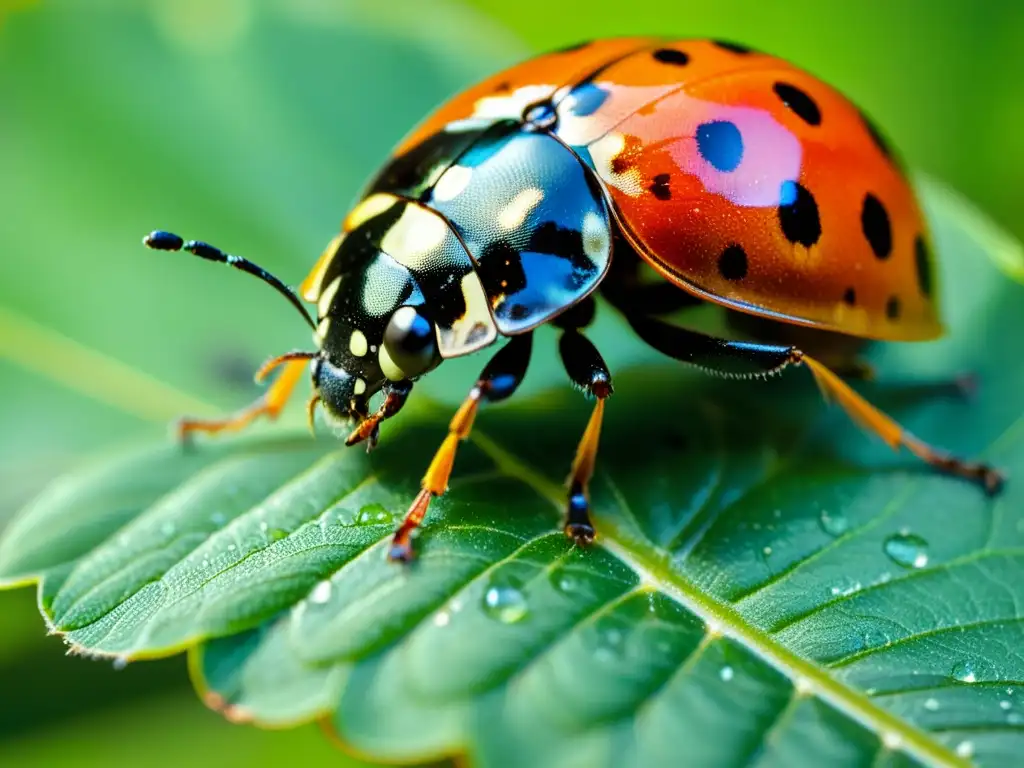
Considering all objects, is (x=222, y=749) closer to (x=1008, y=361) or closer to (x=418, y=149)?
(x=418, y=149)

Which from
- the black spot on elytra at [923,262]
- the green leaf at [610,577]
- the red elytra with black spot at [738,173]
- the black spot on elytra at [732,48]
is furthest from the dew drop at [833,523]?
the black spot on elytra at [732,48]

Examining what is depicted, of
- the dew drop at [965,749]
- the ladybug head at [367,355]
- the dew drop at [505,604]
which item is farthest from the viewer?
the ladybug head at [367,355]

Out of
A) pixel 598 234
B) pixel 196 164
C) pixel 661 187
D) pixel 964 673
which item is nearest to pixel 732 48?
pixel 661 187

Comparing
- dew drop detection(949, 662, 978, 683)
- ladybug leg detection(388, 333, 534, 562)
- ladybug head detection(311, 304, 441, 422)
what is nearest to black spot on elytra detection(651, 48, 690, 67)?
ladybug leg detection(388, 333, 534, 562)

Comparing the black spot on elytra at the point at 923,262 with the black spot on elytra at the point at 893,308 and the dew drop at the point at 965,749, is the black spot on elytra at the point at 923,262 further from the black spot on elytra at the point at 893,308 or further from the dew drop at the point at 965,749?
the dew drop at the point at 965,749

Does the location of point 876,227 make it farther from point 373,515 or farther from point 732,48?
point 373,515

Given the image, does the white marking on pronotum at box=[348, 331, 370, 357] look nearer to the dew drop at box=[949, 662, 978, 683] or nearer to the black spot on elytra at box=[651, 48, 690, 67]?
the black spot on elytra at box=[651, 48, 690, 67]
